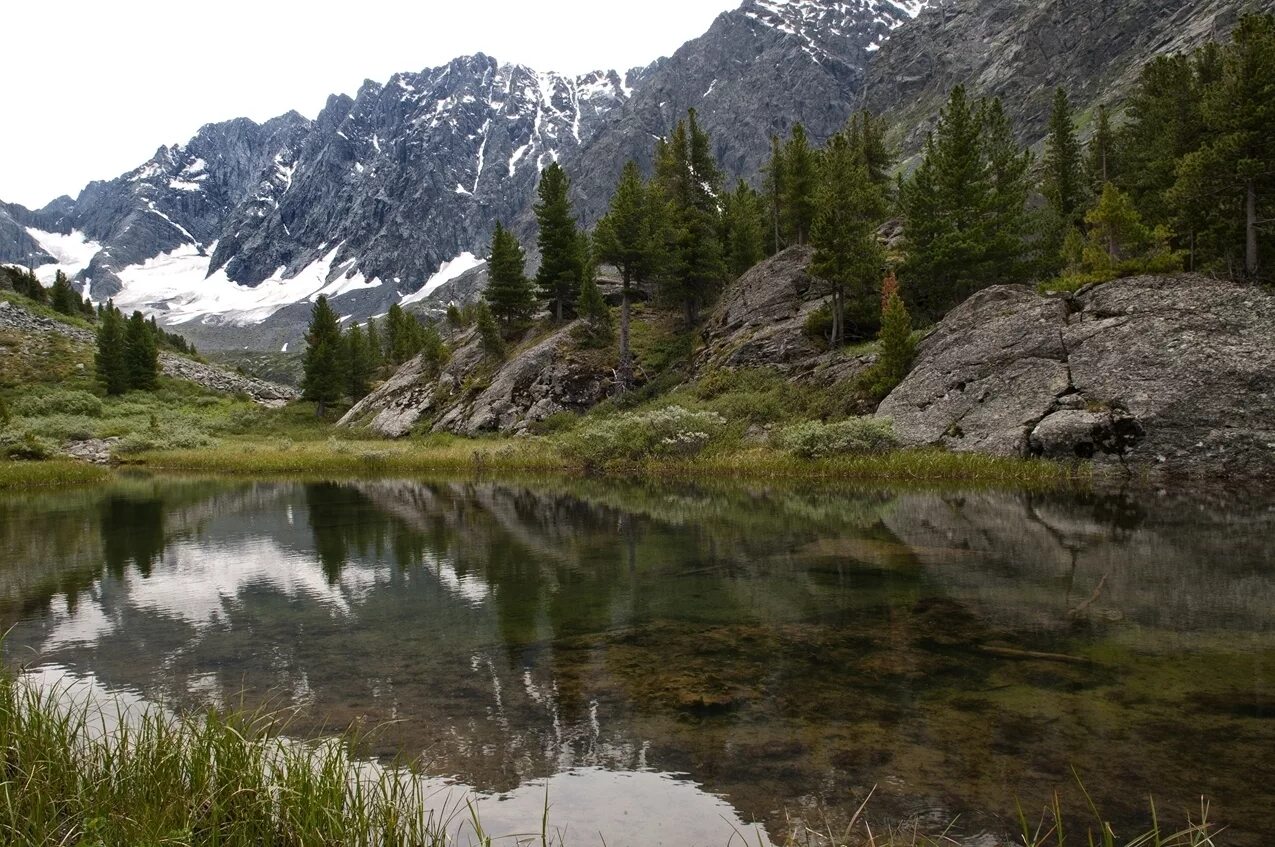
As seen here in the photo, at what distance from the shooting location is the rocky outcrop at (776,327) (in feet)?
153

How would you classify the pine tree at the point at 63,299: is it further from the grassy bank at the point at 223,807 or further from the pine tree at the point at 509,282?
the grassy bank at the point at 223,807

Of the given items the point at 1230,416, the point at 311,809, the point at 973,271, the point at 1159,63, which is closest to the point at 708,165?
the point at 973,271

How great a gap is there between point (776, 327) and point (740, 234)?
16240mm

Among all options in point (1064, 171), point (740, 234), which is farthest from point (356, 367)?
point (1064, 171)

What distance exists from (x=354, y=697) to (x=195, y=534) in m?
17.9

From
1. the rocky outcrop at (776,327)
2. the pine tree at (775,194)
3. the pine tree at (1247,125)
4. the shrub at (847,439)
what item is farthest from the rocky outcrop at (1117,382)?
the pine tree at (775,194)

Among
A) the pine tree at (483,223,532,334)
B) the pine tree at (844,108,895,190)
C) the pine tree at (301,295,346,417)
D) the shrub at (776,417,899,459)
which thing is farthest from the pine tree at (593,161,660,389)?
the pine tree at (301,295,346,417)

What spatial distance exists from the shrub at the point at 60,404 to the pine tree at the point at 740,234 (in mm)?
62785

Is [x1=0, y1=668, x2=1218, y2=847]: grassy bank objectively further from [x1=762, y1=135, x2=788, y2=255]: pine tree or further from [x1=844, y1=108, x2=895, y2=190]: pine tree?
[x1=844, y1=108, x2=895, y2=190]: pine tree

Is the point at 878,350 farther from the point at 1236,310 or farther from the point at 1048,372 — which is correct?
the point at 1236,310

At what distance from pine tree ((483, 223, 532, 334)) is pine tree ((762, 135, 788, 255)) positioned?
19221 millimetres

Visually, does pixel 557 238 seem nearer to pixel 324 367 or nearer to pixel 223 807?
pixel 324 367

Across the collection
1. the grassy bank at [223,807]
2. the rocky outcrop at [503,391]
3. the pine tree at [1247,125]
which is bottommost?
the grassy bank at [223,807]

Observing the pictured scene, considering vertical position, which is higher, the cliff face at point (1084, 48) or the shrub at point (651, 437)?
the cliff face at point (1084, 48)
